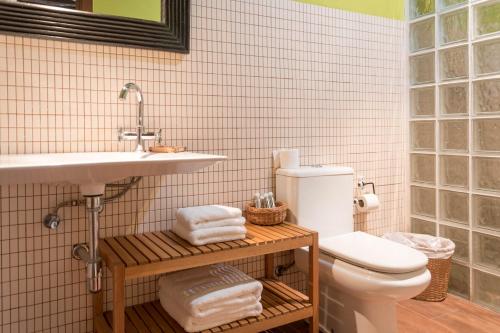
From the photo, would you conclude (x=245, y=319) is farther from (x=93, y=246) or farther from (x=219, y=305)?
(x=93, y=246)

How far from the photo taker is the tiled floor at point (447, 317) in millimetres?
1937

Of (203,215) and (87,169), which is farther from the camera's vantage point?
(203,215)

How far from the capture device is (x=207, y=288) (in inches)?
59.6

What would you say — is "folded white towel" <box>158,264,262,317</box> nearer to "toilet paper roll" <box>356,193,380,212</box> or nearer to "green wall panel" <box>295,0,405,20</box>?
"toilet paper roll" <box>356,193,380,212</box>

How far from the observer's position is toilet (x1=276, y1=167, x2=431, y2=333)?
5.16 ft

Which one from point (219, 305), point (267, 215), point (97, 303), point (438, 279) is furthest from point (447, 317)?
point (97, 303)

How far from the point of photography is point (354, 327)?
1.77 meters

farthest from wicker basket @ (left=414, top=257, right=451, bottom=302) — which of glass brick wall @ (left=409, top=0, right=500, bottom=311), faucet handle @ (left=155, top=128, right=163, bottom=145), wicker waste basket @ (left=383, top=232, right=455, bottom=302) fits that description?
faucet handle @ (left=155, top=128, right=163, bottom=145)

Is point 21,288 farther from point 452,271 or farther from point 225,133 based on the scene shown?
point 452,271

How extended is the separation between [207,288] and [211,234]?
0.20 metres

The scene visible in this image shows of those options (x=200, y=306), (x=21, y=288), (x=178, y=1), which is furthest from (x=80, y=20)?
(x=200, y=306)

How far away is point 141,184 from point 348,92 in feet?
4.15

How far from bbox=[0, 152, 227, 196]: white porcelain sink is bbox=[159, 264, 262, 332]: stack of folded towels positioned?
0.46 metres

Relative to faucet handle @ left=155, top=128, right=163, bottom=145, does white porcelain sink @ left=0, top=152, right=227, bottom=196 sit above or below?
below
